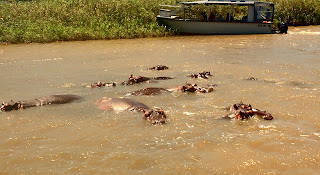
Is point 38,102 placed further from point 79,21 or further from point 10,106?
point 79,21

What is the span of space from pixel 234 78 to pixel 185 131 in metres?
5.37

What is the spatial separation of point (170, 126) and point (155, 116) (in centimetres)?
43

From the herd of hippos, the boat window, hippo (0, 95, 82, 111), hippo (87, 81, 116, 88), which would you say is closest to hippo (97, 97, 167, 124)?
the herd of hippos

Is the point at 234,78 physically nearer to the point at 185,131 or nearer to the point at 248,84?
the point at 248,84

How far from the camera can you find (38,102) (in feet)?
29.2

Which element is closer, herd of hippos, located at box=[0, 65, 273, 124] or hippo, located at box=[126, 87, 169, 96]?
herd of hippos, located at box=[0, 65, 273, 124]

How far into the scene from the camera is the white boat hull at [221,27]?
Result: 27.0 m

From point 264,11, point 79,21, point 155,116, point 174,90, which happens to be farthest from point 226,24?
point 155,116

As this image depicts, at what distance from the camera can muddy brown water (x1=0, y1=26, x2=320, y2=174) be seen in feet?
18.2

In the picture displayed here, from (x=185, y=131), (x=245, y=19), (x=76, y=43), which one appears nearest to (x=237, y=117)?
(x=185, y=131)

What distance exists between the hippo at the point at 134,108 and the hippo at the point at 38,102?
90 centimetres

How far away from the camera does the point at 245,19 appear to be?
92.3 feet

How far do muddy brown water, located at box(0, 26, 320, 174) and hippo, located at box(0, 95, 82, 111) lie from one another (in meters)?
0.19

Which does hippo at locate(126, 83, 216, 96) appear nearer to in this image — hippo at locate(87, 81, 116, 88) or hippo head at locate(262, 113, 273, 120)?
hippo at locate(87, 81, 116, 88)
